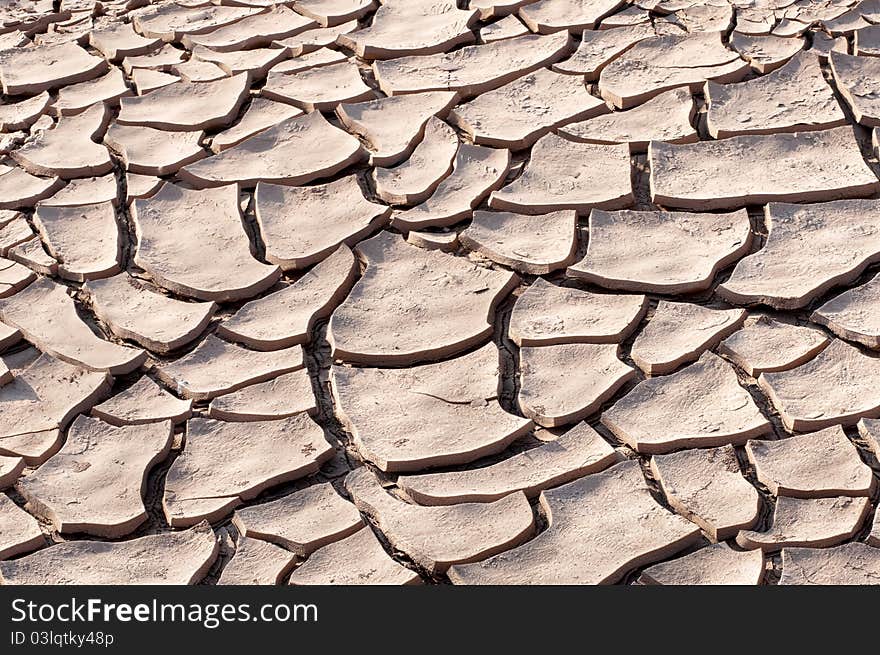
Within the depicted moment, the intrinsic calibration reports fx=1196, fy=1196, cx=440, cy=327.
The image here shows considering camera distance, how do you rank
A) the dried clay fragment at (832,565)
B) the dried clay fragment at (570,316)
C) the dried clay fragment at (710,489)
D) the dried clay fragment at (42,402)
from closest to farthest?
the dried clay fragment at (832,565) < the dried clay fragment at (710,489) < the dried clay fragment at (42,402) < the dried clay fragment at (570,316)

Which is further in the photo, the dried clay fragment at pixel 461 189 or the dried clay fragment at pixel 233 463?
the dried clay fragment at pixel 461 189

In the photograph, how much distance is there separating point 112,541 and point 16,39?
1798 millimetres

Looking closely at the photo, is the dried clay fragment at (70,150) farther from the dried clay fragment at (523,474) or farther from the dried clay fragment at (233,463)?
the dried clay fragment at (523,474)

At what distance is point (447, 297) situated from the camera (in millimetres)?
2141

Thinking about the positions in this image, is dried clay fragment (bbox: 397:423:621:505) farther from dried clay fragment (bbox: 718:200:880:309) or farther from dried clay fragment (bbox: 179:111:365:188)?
dried clay fragment (bbox: 179:111:365:188)

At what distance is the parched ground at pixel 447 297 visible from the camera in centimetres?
174

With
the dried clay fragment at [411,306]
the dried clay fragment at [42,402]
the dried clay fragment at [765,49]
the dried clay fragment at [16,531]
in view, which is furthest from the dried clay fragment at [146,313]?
the dried clay fragment at [765,49]

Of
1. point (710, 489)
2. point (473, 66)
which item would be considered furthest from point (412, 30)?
point (710, 489)

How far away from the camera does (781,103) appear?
8.27 ft

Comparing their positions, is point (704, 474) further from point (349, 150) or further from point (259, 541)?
point (349, 150)

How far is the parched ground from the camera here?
1739 mm

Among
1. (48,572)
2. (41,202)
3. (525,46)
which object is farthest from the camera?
(525,46)

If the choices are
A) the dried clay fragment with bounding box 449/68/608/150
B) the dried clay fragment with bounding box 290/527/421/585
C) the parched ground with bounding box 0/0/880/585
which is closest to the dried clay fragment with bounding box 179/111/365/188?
the parched ground with bounding box 0/0/880/585

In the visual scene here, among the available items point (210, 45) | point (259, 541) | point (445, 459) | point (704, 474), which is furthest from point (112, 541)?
point (210, 45)
